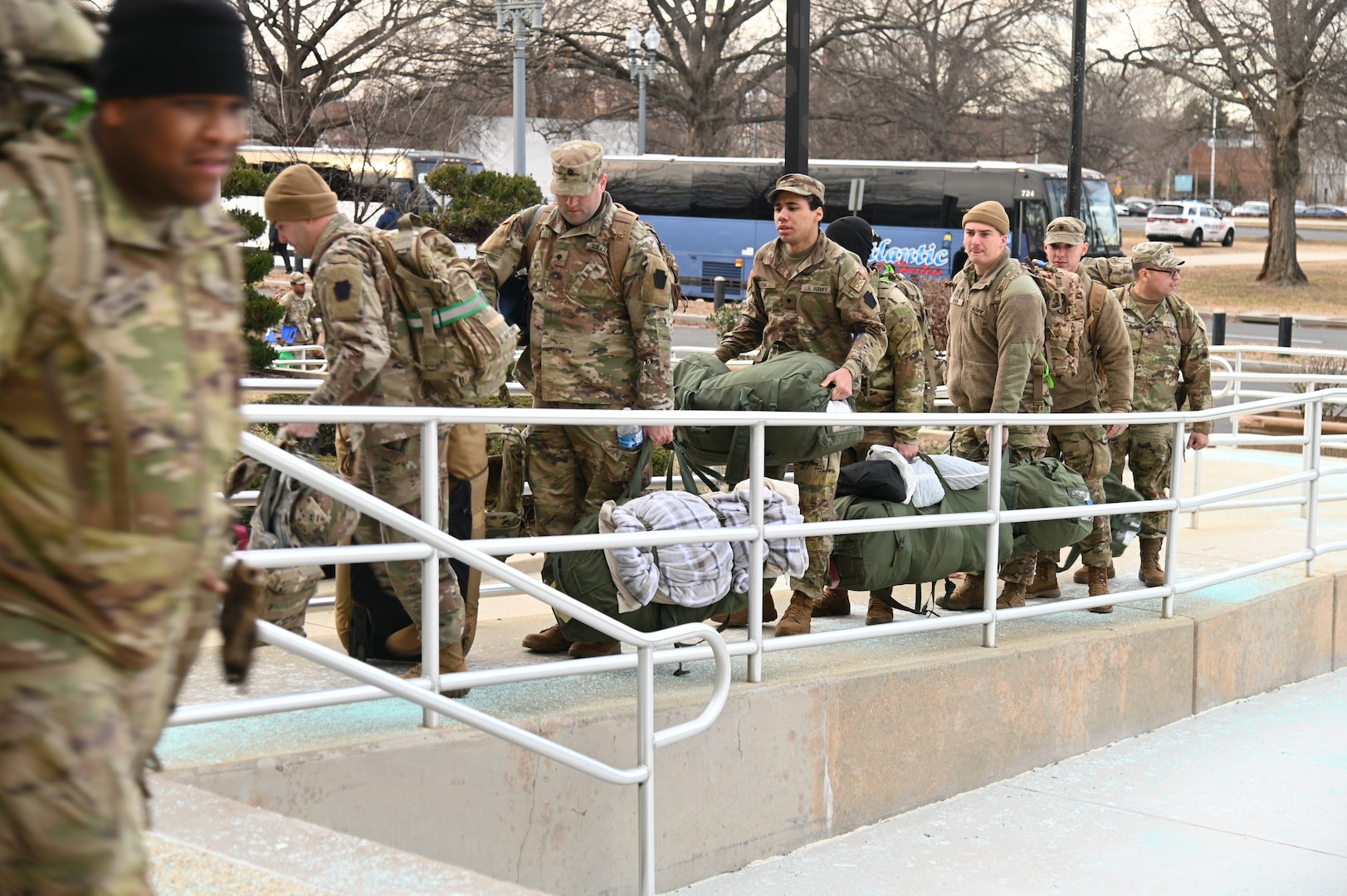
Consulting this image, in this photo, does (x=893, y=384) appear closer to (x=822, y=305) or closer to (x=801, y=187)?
(x=822, y=305)

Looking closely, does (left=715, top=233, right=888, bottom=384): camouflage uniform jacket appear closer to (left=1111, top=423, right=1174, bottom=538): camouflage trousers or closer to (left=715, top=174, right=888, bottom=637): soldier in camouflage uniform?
(left=715, top=174, right=888, bottom=637): soldier in camouflage uniform

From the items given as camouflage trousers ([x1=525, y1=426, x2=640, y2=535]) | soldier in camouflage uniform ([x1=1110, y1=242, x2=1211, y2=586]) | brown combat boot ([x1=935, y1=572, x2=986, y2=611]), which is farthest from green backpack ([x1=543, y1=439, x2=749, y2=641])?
soldier in camouflage uniform ([x1=1110, y1=242, x2=1211, y2=586])

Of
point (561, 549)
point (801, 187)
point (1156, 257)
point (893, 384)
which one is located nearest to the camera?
point (561, 549)

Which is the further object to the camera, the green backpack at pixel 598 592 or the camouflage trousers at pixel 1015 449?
the camouflage trousers at pixel 1015 449

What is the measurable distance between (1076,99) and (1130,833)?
39.9ft

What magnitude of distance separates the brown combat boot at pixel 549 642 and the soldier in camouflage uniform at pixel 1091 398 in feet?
9.05

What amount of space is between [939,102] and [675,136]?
878cm

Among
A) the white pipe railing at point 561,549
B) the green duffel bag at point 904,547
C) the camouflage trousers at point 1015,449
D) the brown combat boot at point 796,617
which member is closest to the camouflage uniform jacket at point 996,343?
the camouflage trousers at point 1015,449

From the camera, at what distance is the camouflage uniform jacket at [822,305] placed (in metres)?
5.94

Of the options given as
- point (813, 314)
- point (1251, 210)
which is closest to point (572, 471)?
point (813, 314)

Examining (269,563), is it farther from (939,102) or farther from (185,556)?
(939,102)

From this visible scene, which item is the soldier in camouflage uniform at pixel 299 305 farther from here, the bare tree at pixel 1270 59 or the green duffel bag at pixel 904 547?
the bare tree at pixel 1270 59

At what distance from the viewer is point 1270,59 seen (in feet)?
113

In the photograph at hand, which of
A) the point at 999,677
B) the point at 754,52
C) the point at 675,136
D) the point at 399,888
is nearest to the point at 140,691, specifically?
the point at 399,888
